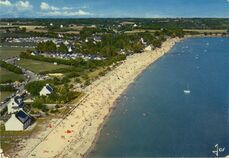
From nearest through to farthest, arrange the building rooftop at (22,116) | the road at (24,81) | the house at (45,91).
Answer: the building rooftop at (22,116) → the road at (24,81) → the house at (45,91)

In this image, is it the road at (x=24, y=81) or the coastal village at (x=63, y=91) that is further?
the road at (x=24, y=81)

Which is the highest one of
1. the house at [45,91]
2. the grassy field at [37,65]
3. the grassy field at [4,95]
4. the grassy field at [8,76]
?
the house at [45,91]

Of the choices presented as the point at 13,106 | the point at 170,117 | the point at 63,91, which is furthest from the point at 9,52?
the point at 170,117

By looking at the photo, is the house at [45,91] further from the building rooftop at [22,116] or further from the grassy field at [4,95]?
the building rooftop at [22,116]

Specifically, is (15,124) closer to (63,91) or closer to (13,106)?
(13,106)

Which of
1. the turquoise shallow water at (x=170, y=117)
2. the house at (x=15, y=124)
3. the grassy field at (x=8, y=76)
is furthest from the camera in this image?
the grassy field at (x=8, y=76)

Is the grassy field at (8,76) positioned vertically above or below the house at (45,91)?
below

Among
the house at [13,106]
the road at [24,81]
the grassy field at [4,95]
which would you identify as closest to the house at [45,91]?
the road at [24,81]
